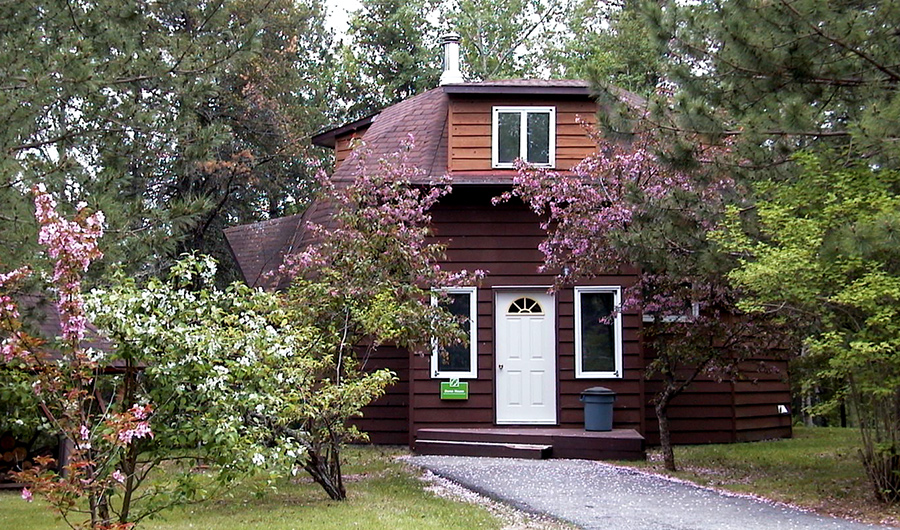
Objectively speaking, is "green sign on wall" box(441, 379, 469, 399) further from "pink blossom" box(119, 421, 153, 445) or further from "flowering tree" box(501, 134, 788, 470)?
"pink blossom" box(119, 421, 153, 445)

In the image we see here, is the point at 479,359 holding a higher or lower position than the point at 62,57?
lower

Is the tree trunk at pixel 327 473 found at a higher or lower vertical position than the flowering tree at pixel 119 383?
lower

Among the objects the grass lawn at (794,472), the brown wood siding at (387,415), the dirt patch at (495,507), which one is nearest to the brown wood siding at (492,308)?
the brown wood siding at (387,415)

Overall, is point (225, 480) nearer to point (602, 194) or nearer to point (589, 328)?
point (602, 194)

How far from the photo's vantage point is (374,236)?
37.8 feet

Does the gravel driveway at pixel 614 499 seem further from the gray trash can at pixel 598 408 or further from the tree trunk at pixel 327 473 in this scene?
the tree trunk at pixel 327 473

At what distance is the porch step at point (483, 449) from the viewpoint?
44.7ft

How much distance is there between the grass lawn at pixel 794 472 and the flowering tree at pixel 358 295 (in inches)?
152

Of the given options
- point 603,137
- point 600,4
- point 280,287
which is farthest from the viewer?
point 600,4

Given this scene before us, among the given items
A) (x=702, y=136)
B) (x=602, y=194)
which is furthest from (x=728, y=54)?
(x=602, y=194)

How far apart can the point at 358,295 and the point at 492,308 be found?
4631mm

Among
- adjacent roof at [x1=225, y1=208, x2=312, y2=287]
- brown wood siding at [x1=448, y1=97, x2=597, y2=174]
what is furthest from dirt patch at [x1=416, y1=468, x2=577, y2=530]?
adjacent roof at [x1=225, y1=208, x2=312, y2=287]

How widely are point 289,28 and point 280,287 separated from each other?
480 inches

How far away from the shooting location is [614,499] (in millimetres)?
10125
